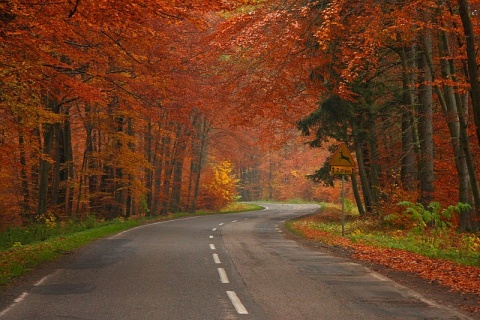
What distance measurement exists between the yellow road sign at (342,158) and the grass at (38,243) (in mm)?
9433

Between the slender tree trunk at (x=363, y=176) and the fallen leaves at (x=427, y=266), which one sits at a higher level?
the slender tree trunk at (x=363, y=176)

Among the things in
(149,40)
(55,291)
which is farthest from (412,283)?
(149,40)

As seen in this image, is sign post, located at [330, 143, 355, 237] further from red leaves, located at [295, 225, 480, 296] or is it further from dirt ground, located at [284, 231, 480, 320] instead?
dirt ground, located at [284, 231, 480, 320]

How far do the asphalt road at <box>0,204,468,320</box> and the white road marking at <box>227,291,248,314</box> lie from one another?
0.6 inches

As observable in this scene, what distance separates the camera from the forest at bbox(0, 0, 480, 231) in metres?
12.3

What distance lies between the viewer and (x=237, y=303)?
797cm

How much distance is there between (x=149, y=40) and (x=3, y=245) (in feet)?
32.5

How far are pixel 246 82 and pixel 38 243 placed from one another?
40.9 feet

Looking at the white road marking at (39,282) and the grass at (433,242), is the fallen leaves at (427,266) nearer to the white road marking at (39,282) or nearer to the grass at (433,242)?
the grass at (433,242)

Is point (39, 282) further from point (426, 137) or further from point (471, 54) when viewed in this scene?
point (426, 137)

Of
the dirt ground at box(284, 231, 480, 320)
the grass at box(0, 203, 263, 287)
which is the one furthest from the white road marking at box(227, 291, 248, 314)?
the grass at box(0, 203, 263, 287)

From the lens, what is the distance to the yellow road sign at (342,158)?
63.6 ft

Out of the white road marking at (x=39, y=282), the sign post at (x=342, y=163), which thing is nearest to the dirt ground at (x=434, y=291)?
the sign post at (x=342, y=163)

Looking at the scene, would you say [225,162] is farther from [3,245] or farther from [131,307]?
[131,307]
